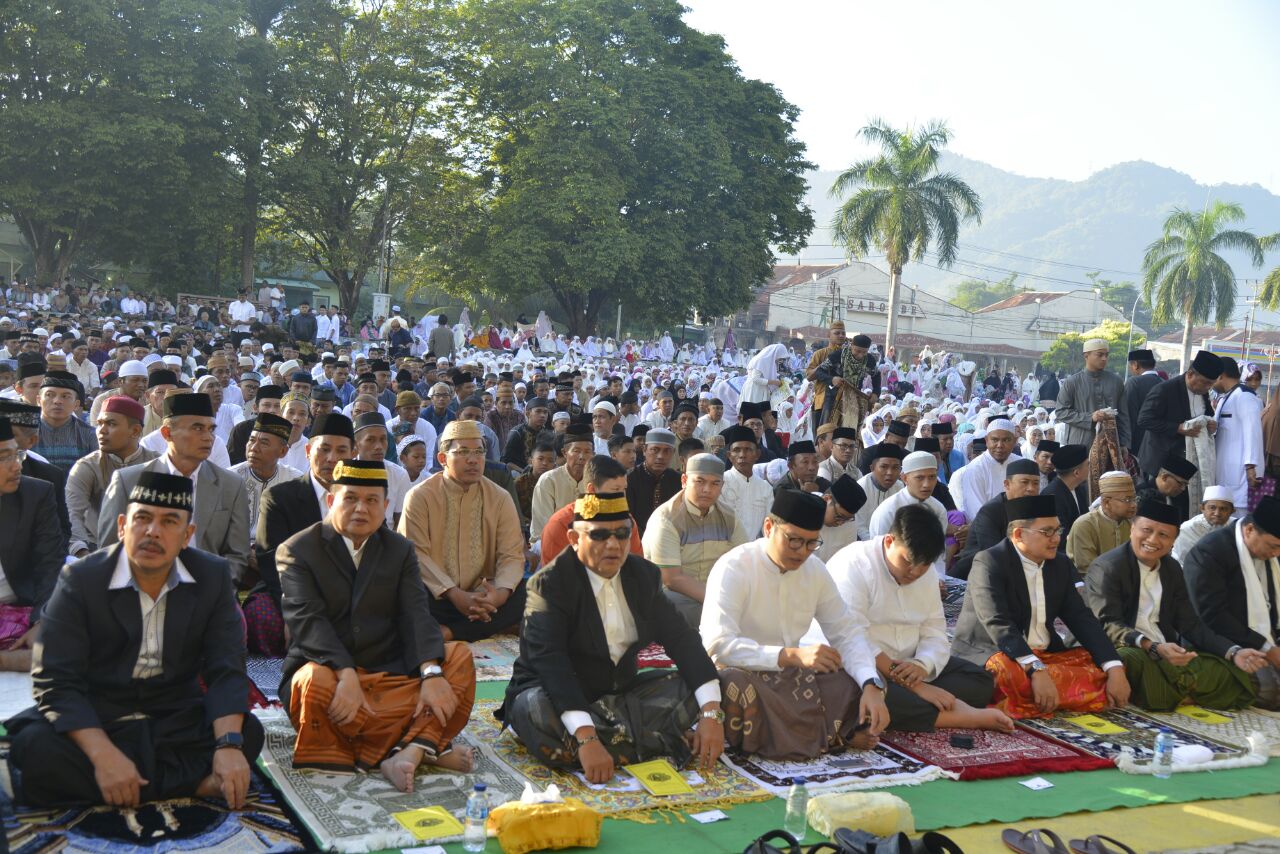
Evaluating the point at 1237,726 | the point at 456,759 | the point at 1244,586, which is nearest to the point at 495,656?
the point at 456,759

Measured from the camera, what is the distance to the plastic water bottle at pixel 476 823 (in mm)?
3496

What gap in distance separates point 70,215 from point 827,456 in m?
22.8

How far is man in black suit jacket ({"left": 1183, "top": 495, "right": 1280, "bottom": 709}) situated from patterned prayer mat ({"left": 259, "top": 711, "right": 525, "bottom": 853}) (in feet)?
12.8

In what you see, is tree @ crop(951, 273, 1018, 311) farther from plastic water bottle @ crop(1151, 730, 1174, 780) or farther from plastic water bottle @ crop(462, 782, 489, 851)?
plastic water bottle @ crop(462, 782, 489, 851)

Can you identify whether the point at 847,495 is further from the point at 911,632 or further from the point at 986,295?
the point at 986,295

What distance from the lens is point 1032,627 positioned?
5578mm

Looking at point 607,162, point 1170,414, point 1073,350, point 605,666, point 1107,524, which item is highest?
point 607,162

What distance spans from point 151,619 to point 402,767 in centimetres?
95

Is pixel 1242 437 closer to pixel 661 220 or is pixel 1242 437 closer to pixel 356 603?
pixel 356 603

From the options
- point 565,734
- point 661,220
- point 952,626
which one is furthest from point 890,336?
point 565,734

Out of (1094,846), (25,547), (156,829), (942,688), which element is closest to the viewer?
(156,829)

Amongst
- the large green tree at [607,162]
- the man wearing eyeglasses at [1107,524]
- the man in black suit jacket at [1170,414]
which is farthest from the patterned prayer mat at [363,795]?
the large green tree at [607,162]

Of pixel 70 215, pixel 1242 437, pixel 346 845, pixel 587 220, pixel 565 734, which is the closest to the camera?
pixel 346 845

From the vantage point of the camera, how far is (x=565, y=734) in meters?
4.21
